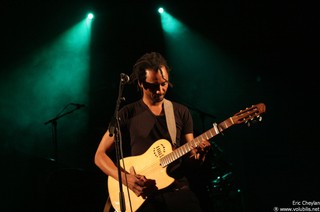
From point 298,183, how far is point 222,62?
3.56 meters

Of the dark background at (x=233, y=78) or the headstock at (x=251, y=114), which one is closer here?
the headstock at (x=251, y=114)

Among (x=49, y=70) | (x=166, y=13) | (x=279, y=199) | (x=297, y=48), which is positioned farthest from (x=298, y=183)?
(x=49, y=70)

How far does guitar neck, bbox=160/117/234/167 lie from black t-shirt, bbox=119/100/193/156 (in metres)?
0.23

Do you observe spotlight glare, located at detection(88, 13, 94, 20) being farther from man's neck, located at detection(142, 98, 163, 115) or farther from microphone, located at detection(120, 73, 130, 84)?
microphone, located at detection(120, 73, 130, 84)

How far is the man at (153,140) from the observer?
3.51m

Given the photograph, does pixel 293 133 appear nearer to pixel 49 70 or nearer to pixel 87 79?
pixel 87 79

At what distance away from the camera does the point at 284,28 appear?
8.11m

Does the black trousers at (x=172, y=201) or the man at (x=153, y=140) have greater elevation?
the man at (x=153, y=140)

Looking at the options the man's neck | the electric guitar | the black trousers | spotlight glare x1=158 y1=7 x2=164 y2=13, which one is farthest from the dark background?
the black trousers

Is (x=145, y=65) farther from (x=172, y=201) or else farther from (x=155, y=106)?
(x=172, y=201)

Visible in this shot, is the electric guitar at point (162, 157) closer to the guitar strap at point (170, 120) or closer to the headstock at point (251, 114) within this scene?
the headstock at point (251, 114)

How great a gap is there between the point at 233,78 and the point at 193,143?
558 cm

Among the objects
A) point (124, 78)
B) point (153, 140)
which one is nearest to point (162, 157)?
point (153, 140)

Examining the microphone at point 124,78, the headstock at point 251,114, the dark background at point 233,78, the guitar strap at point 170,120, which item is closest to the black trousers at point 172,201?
the guitar strap at point 170,120
